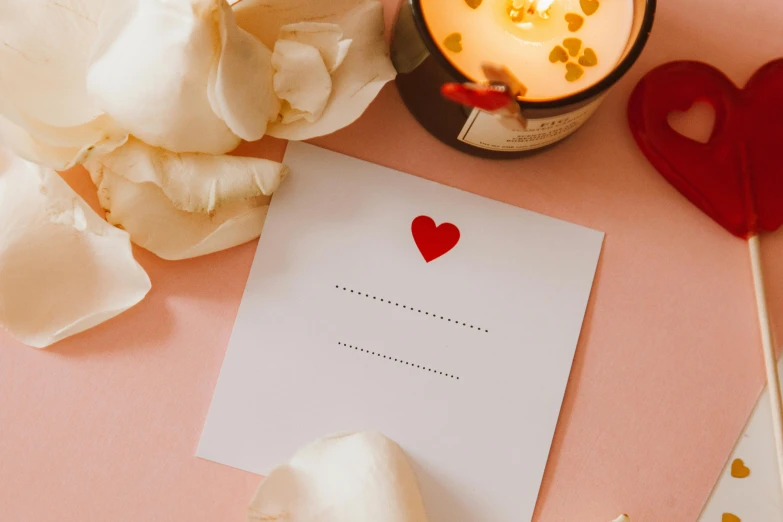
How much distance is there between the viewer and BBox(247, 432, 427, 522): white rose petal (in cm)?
39

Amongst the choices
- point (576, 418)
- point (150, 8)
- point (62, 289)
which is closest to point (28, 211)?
point (62, 289)

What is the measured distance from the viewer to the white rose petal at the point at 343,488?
39cm

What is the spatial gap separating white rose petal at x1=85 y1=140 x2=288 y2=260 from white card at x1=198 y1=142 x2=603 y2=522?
31 mm

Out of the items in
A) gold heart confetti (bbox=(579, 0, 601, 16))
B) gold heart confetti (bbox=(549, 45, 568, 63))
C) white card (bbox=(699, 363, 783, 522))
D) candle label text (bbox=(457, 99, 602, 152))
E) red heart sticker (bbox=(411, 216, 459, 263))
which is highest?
gold heart confetti (bbox=(579, 0, 601, 16))

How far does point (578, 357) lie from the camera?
1.46ft

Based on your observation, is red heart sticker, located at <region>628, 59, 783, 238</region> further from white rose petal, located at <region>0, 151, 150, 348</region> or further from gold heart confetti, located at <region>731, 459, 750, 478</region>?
white rose petal, located at <region>0, 151, 150, 348</region>

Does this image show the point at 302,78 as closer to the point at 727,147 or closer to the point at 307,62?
the point at 307,62

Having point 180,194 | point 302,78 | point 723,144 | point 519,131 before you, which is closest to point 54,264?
point 180,194

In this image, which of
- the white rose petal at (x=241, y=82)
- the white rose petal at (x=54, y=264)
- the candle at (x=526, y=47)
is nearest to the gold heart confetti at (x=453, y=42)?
the candle at (x=526, y=47)

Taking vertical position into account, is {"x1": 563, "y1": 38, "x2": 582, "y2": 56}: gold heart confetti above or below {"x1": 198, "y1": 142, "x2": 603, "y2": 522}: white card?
above

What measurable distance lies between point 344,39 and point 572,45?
0.46ft

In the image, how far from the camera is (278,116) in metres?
0.42

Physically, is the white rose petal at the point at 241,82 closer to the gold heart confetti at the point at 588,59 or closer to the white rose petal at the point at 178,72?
the white rose petal at the point at 178,72

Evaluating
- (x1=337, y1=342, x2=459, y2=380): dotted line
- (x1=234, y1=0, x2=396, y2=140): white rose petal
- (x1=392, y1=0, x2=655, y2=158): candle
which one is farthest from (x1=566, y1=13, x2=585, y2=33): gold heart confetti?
(x1=337, y1=342, x2=459, y2=380): dotted line
